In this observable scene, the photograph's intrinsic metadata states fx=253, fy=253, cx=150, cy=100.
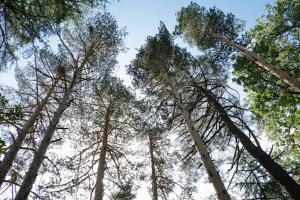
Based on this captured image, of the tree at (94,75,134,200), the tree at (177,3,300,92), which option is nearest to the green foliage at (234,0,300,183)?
the tree at (177,3,300,92)

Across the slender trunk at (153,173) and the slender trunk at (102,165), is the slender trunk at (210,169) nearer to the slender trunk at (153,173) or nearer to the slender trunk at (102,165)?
the slender trunk at (102,165)

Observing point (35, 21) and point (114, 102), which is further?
point (114, 102)

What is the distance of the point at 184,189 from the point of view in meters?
12.2

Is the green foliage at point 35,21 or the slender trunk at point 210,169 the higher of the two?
the green foliage at point 35,21

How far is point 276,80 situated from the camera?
9773mm

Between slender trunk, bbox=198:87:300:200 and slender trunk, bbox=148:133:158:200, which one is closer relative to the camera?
slender trunk, bbox=198:87:300:200

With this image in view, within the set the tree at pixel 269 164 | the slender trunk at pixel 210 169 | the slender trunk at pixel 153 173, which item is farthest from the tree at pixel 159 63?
the tree at pixel 269 164

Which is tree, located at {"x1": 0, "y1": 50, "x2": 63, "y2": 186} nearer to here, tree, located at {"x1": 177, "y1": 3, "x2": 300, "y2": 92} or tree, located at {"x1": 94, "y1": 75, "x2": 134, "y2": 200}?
tree, located at {"x1": 94, "y1": 75, "x2": 134, "y2": 200}

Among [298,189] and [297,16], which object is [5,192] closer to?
[298,189]

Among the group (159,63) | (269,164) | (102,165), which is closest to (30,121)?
(102,165)

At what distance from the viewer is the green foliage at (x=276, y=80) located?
364 inches

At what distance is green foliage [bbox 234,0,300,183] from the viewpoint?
Result: 30.4ft

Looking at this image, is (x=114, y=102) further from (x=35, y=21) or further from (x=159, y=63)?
(x=35, y=21)

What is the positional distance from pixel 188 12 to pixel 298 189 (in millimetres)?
11638
